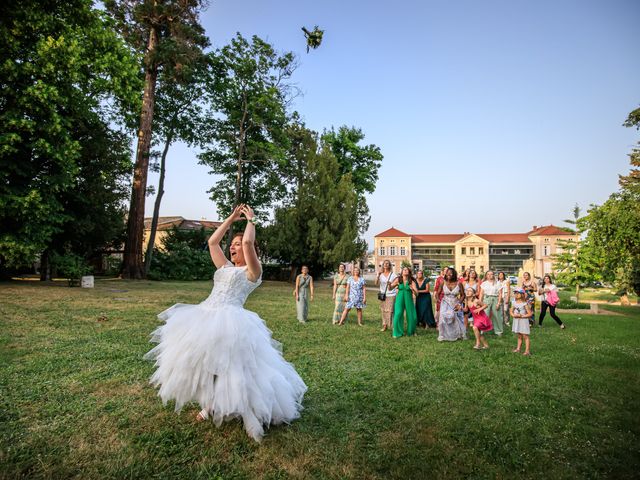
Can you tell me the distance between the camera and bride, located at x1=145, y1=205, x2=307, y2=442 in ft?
12.4

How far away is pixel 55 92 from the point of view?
15984 mm

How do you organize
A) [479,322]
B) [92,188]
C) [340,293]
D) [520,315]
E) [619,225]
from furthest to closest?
[92,188]
[619,225]
[340,293]
[479,322]
[520,315]

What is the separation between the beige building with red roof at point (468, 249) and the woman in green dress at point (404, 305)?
90.8 meters

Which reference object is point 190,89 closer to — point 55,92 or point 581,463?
point 55,92

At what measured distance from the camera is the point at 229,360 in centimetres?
380

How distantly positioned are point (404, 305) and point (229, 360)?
26.6 feet

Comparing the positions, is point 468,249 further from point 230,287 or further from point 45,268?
point 230,287

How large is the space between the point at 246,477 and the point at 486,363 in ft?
19.5

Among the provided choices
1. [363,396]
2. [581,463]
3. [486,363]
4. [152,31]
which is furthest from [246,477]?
[152,31]

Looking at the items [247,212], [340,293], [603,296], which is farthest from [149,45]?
[603,296]

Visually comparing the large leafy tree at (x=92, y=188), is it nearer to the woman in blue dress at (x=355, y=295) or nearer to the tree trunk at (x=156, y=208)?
the tree trunk at (x=156, y=208)

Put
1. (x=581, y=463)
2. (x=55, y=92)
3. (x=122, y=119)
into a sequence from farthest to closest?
(x=122, y=119)
(x=55, y=92)
(x=581, y=463)

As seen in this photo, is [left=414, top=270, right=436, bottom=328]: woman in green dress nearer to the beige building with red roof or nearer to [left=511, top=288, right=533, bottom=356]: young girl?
[left=511, top=288, right=533, bottom=356]: young girl

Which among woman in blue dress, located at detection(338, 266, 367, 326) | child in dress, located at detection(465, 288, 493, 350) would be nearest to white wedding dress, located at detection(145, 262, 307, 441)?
child in dress, located at detection(465, 288, 493, 350)
